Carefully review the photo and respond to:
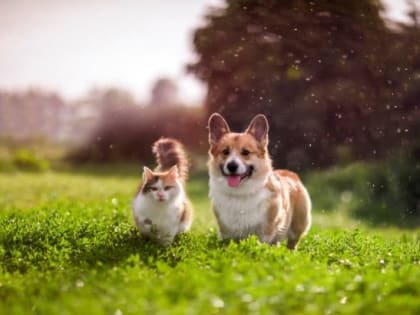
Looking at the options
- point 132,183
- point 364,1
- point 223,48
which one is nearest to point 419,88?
point 364,1

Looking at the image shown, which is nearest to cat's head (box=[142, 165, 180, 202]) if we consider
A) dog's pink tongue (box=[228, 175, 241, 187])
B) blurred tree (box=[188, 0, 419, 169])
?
dog's pink tongue (box=[228, 175, 241, 187])

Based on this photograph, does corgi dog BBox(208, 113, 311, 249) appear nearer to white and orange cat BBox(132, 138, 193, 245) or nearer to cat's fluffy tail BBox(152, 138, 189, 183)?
white and orange cat BBox(132, 138, 193, 245)

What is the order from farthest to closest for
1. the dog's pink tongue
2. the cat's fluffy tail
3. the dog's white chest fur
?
1. the cat's fluffy tail
2. the dog's white chest fur
3. the dog's pink tongue

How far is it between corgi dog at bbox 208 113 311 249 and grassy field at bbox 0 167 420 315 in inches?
16.3

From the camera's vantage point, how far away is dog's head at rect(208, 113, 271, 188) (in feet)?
23.4

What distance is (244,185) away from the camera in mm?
7312

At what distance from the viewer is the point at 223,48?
1493cm

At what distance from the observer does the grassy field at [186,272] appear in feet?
17.1

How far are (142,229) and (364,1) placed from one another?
857 cm

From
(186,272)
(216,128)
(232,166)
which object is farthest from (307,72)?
(186,272)

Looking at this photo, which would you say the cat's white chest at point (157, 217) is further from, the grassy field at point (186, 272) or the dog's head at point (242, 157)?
the dog's head at point (242, 157)

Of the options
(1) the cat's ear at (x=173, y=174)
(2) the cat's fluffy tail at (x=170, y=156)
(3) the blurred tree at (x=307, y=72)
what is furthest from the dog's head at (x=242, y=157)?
(3) the blurred tree at (x=307, y=72)

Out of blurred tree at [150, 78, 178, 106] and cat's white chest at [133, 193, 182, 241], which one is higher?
cat's white chest at [133, 193, 182, 241]

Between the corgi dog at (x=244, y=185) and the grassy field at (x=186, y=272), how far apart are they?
413mm
